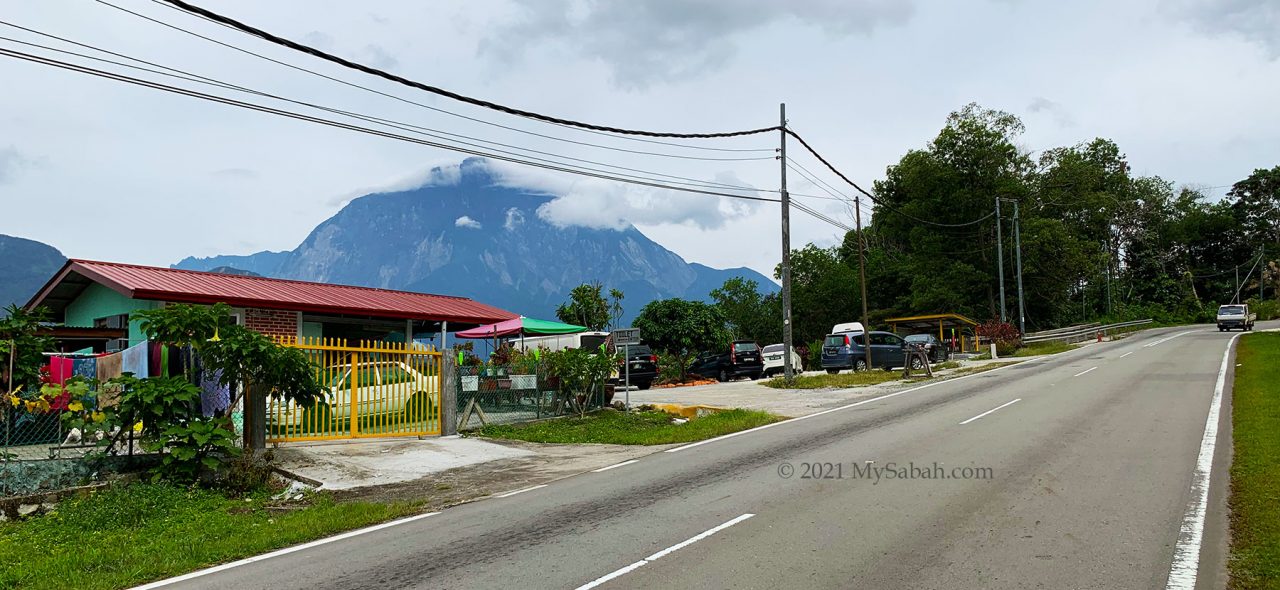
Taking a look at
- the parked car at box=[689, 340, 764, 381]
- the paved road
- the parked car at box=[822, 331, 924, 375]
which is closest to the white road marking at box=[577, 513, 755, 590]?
the paved road

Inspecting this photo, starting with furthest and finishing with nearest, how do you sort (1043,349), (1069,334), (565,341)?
(1069,334)
(1043,349)
(565,341)

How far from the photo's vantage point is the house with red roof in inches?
612

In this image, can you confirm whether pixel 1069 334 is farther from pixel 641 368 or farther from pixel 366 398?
pixel 366 398

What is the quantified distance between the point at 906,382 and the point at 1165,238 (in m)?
72.1

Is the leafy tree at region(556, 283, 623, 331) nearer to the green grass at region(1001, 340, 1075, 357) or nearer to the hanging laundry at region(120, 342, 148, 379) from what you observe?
the green grass at region(1001, 340, 1075, 357)

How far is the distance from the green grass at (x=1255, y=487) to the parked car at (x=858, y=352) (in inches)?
591

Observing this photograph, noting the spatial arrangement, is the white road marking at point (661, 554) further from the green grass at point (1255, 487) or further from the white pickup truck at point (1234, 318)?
the white pickup truck at point (1234, 318)

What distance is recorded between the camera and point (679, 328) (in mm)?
44656

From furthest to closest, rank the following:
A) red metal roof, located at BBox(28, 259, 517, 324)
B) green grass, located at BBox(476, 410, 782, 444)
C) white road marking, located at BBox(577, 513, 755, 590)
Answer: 1. red metal roof, located at BBox(28, 259, 517, 324)
2. green grass, located at BBox(476, 410, 782, 444)
3. white road marking, located at BBox(577, 513, 755, 590)

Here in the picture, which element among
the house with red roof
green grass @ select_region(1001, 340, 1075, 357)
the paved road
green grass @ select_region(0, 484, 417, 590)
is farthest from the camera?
green grass @ select_region(1001, 340, 1075, 357)

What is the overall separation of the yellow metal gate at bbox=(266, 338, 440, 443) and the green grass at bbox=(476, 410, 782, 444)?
1.41m

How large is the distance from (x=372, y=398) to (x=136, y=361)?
12.3 feet

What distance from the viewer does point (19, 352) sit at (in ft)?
31.2

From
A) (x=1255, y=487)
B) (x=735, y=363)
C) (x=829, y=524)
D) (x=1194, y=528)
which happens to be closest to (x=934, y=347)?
(x=735, y=363)
